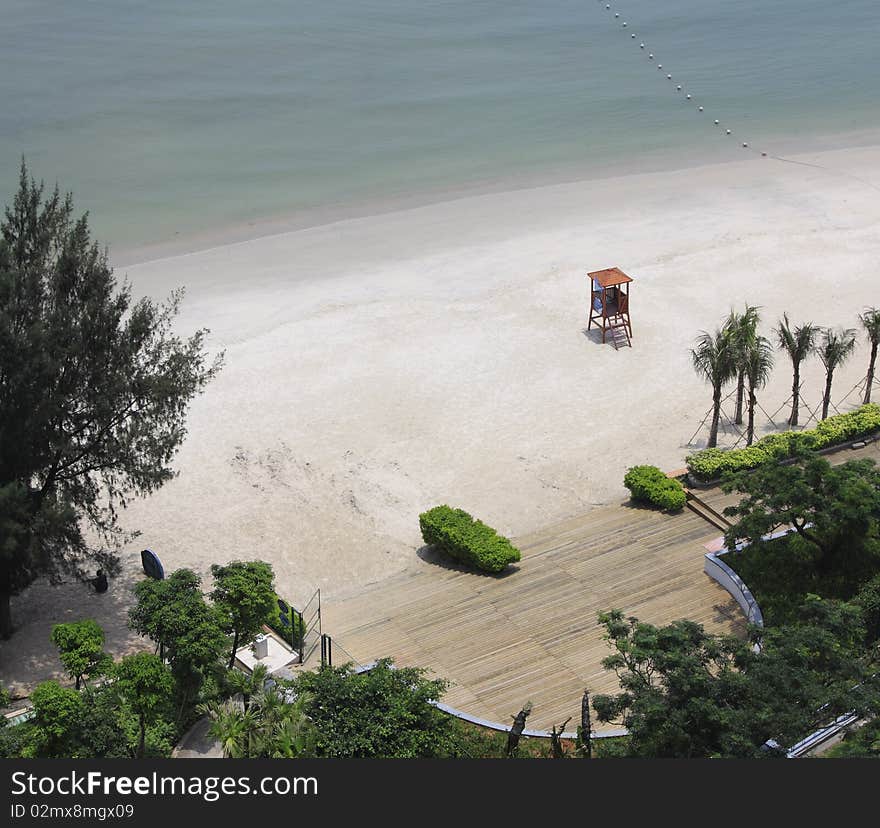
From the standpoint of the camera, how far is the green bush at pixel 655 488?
28172 millimetres

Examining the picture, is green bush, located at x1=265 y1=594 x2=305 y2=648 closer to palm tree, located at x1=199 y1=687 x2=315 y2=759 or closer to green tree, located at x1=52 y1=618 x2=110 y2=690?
green tree, located at x1=52 y1=618 x2=110 y2=690

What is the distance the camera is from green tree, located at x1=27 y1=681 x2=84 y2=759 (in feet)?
63.7

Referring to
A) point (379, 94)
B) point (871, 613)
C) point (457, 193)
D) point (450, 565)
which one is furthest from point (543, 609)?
point (379, 94)

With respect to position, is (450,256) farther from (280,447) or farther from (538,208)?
(280,447)

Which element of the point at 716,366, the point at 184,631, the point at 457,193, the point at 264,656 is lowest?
the point at 264,656

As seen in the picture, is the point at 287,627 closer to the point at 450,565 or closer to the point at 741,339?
the point at 450,565

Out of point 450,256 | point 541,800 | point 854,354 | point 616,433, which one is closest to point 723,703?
point 541,800

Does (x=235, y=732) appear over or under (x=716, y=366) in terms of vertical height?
under

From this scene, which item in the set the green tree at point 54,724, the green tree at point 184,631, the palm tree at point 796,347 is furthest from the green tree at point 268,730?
the palm tree at point 796,347

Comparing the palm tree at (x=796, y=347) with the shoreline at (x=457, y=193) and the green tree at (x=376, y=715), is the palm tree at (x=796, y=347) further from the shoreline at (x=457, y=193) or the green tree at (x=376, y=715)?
the shoreline at (x=457, y=193)

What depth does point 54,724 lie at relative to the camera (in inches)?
765

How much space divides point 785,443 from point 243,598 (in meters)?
13.4

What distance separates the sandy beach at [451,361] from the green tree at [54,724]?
14.9 feet

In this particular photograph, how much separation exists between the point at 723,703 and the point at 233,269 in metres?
31.2
